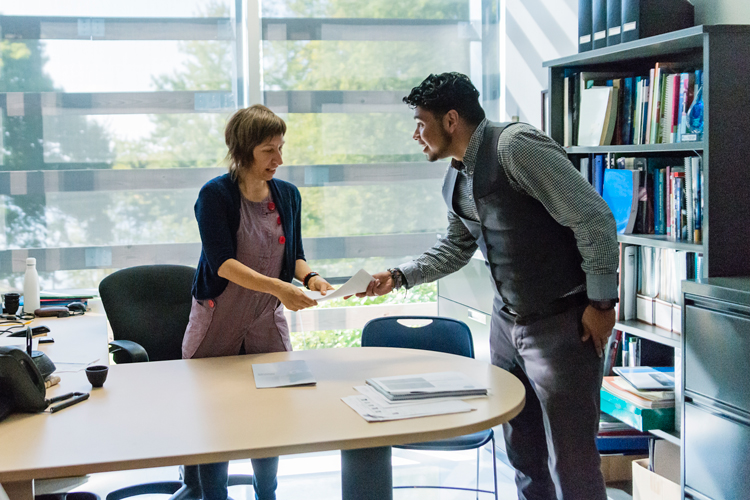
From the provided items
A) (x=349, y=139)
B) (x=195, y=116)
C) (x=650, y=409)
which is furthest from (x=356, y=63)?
(x=650, y=409)

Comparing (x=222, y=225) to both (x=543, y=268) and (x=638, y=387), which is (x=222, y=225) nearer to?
(x=543, y=268)

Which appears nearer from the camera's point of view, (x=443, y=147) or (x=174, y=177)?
(x=443, y=147)

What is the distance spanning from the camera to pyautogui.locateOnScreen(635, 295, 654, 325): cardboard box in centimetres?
261

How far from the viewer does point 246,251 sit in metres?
2.30

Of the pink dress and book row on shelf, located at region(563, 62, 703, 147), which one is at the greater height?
book row on shelf, located at region(563, 62, 703, 147)

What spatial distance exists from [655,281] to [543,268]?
875 mm

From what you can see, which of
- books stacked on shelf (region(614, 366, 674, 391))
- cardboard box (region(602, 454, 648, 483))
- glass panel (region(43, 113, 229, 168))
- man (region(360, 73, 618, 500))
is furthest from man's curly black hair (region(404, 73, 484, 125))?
glass panel (region(43, 113, 229, 168))

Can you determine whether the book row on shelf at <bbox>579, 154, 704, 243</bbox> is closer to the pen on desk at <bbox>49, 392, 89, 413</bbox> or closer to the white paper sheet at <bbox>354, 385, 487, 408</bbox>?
the white paper sheet at <bbox>354, 385, 487, 408</bbox>

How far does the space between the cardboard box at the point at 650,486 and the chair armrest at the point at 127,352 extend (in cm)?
196

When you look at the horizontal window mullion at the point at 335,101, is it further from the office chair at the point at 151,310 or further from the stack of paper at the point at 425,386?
the stack of paper at the point at 425,386

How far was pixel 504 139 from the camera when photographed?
1.94 meters

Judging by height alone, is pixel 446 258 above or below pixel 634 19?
below

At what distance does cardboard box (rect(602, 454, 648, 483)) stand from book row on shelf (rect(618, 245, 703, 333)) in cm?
65

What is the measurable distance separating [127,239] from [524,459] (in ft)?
7.76
